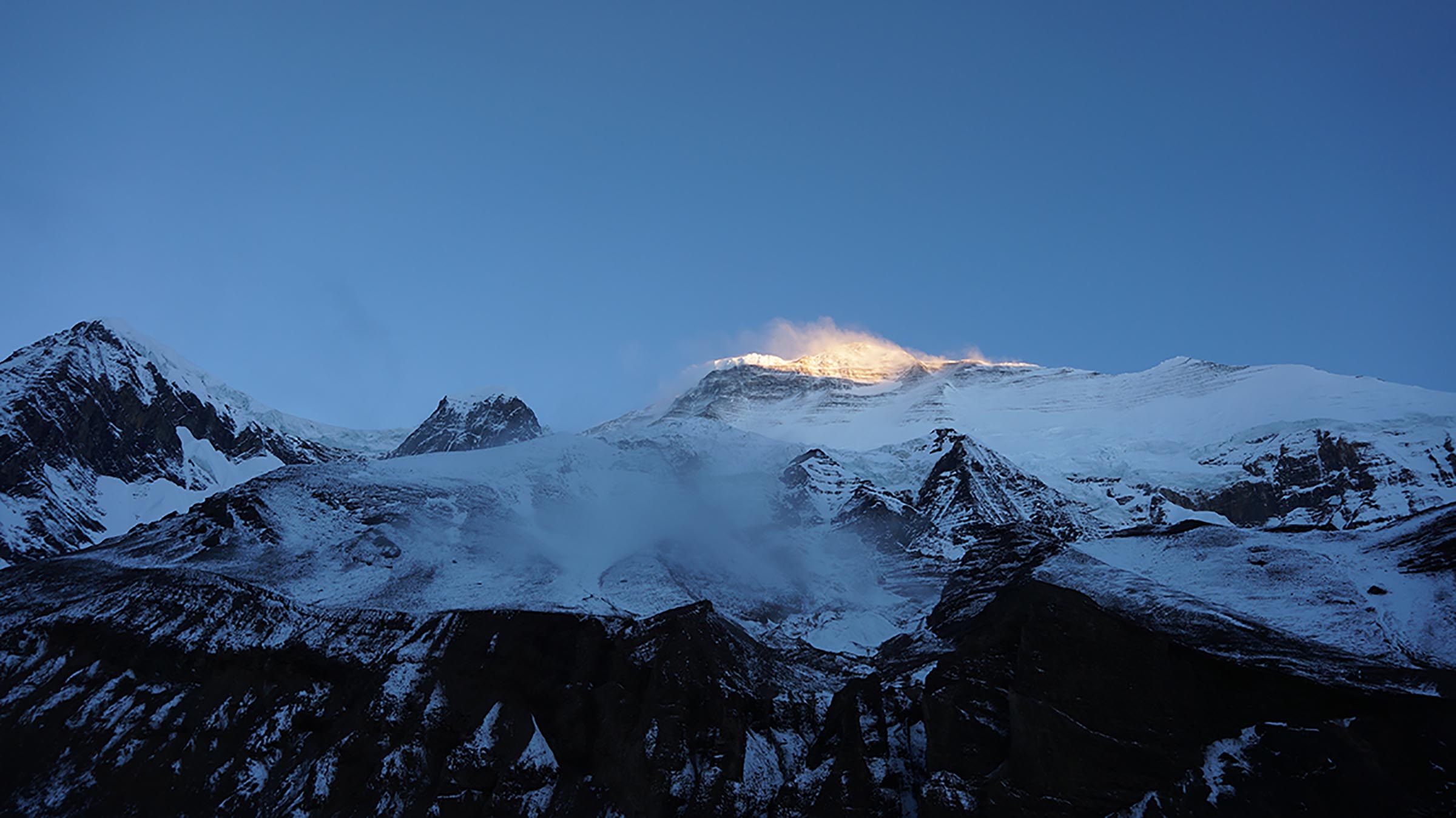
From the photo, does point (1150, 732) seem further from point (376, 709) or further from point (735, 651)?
point (376, 709)

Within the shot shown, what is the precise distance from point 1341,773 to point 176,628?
66852 mm

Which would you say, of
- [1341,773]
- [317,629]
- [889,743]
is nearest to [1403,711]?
[1341,773]

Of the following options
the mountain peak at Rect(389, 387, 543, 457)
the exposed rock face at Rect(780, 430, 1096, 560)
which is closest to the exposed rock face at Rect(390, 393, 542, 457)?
the mountain peak at Rect(389, 387, 543, 457)

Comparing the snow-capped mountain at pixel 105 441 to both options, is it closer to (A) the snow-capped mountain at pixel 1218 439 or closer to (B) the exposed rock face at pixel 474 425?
(B) the exposed rock face at pixel 474 425

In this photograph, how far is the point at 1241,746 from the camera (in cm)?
3709

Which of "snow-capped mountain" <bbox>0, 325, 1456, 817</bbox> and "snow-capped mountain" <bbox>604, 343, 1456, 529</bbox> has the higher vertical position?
"snow-capped mountain" <bbox>604, 343, 1456, 529</bbox>

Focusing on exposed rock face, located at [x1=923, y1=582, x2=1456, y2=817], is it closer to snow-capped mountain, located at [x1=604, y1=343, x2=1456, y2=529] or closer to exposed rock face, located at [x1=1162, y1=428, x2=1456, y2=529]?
snow-capped mountain, located at [x1=604, y1=343, x2=1456, y2=529]

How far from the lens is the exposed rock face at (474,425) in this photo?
15262 centimetres

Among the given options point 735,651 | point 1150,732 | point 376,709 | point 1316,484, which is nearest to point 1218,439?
point 1316,484

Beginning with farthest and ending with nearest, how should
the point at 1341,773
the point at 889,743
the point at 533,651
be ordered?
the point at 533,651 → the point at 889,743 → the point at 1341,773

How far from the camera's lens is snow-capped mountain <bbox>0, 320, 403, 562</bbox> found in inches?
4247

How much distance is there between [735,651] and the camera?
→ 5909cm

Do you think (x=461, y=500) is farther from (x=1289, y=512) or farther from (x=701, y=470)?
(x=1289, y=512)

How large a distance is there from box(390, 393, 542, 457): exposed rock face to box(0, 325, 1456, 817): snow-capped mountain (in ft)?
183
